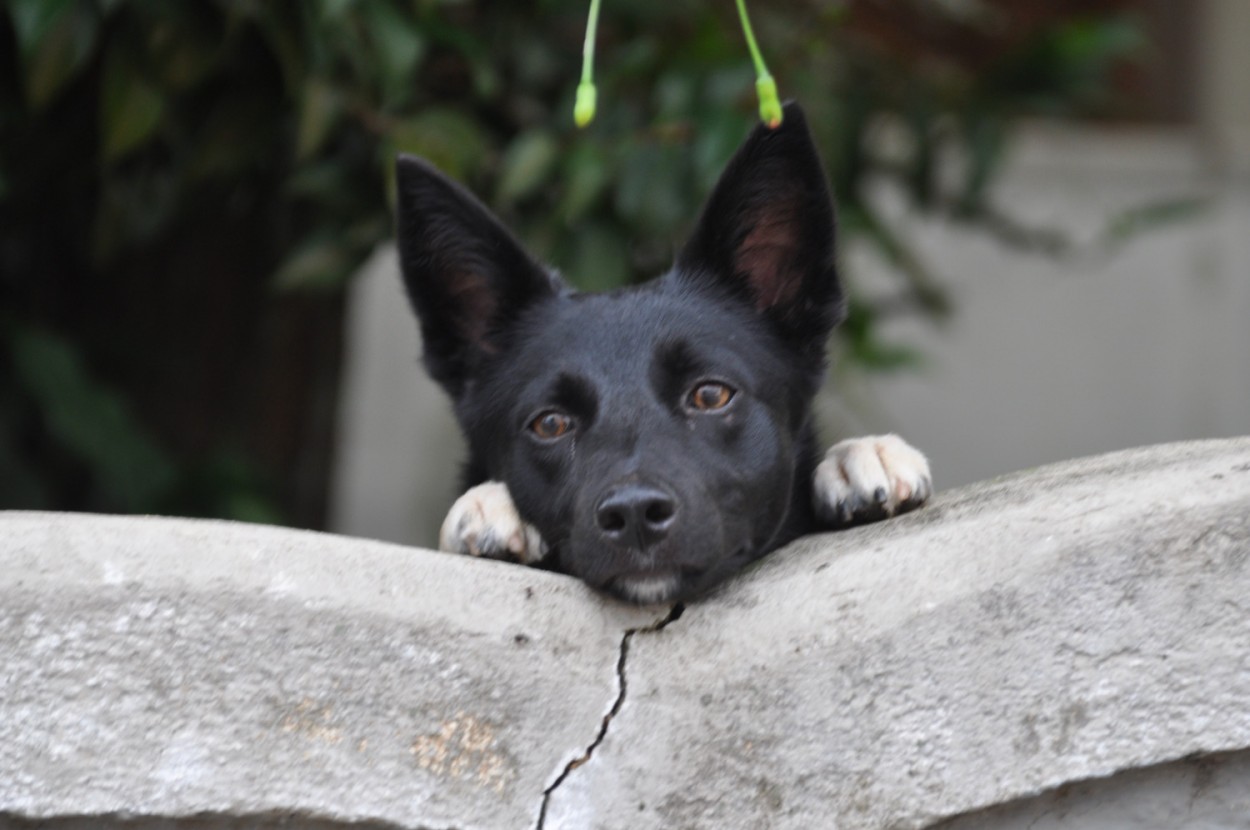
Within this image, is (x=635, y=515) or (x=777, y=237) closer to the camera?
(x=635, y=515)

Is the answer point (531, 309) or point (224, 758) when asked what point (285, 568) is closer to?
point (224, 758)

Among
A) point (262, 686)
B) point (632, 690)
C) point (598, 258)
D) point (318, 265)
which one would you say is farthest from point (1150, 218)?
point (262, 686)

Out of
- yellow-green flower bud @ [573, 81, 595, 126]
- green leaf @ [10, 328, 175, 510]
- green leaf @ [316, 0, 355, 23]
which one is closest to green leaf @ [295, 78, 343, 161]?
green leaf @ [316, 0, 355, 23]

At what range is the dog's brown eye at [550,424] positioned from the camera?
2543 mm

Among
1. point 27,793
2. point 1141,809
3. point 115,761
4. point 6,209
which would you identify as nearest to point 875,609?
point 1141,809

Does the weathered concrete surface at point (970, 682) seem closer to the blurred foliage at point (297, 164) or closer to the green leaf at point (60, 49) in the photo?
the blurred foliage at point (297, 164)

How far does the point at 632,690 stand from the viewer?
6.46 ft

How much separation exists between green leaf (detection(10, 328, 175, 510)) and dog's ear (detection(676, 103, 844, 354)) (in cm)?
209

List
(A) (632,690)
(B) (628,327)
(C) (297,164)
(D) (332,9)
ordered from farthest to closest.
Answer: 1. (C) (297,164)
2. (D) (332,9)
3. (B) (628,327)
4. (A) (632,690)

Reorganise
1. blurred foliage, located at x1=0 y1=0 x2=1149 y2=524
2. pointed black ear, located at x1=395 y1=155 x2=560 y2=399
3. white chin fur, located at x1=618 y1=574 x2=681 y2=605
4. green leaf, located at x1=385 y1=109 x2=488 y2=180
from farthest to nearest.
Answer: green leaf, located at x1=385 y1=109 x2=488 y2=180, blurred foliage, located at x1=0 y1=0 x2=1149 y2=524, pointed black ear, located at x1=395 y1=155 x2=560 y2=399, white chin fur, located at x1=618 y1=574 x2=681 y2=605

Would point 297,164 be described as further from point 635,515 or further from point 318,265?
point 635,515

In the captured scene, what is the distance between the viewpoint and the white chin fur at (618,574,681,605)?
214 centimetres

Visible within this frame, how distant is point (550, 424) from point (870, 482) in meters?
0.60

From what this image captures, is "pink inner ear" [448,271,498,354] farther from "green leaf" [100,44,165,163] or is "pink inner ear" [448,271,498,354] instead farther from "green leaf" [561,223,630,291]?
"green leaf" [100,44,165,163]
